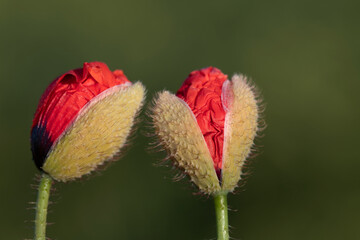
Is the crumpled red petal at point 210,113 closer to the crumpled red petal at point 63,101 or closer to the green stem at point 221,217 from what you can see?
the green stem at point 221,217

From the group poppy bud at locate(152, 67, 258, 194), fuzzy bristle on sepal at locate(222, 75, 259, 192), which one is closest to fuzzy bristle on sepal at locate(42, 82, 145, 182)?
poppy bud at locate(152, 67, 258, 194)

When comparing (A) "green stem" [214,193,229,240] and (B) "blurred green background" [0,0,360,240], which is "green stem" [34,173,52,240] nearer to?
(A) "green stem" [214,193,229,240]

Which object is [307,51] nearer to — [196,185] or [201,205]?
[201,205]

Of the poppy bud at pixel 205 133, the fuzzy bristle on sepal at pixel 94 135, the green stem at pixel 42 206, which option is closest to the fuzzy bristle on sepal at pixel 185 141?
the poppy bud at pixel 205 133

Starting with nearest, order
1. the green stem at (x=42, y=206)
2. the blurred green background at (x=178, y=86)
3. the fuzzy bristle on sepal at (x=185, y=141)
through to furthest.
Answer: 1. the green stem at (x=42, y=206)
2. the fuzzy bristle on sepal at (x=185, y=141)
3. the blurred green background at (x=178, y=86)

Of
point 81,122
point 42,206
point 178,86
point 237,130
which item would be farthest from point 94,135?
point 178,86

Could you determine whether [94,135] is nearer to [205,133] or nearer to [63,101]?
[63,101]
